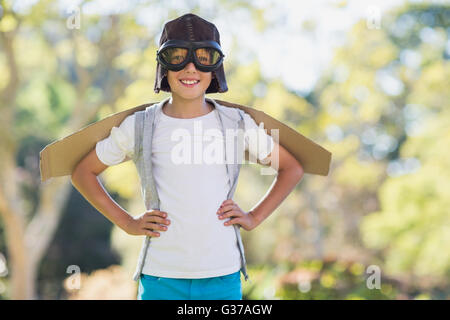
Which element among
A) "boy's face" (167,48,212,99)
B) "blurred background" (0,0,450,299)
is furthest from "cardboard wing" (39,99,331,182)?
"blurred background" (0,0,450,299)

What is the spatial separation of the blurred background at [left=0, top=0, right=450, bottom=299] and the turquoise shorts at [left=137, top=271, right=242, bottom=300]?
158cm

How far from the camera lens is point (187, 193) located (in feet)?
6.46

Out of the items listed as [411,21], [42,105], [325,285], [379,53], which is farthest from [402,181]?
[42,105]

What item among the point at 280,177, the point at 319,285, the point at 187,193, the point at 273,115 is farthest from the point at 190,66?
the point at 273,115

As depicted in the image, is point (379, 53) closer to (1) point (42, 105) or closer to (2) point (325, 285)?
(2) point (325, 285)

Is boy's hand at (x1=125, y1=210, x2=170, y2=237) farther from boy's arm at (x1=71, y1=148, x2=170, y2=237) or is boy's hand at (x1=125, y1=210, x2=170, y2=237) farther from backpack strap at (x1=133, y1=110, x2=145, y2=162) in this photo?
backpack strap at (x1=133, y1=110, x2=145, y2=162)

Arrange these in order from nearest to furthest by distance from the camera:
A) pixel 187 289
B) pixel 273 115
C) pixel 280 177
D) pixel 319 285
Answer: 1. pixel 187 289
2. pixel 280 177
3. pixel 319 285
4. pixel 273 115

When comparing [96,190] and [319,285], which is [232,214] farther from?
[319,285]

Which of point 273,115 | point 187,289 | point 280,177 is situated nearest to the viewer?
point 187,289

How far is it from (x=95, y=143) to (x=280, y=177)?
2.24 feet

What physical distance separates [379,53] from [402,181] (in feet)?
7.78

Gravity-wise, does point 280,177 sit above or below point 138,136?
below

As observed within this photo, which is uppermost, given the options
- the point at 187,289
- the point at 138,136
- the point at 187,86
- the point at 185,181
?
the point at 187,86

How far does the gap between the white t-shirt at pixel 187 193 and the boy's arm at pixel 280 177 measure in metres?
0.15
